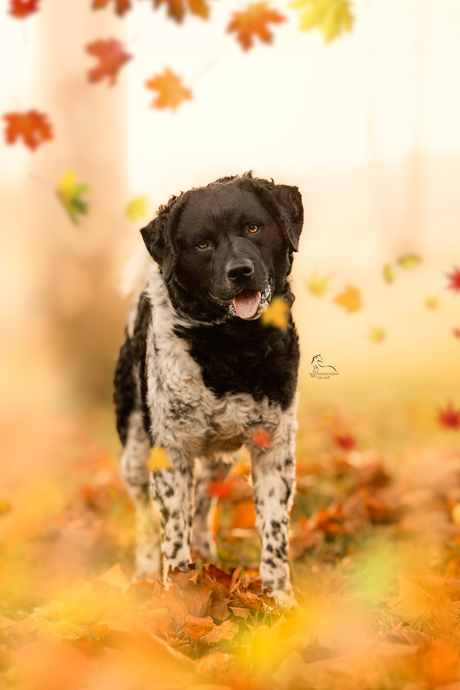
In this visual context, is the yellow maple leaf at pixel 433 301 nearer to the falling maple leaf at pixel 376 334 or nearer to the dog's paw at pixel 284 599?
the falling maple leaf at pixel 376 334

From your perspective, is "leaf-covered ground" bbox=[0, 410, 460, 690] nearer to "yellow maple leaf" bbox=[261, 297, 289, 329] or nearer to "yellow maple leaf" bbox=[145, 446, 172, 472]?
"yellow maple leaf" bbox=[145, 446, 172, 472]

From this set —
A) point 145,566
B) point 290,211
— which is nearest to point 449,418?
point 145,566

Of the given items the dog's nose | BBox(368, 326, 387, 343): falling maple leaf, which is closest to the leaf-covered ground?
BBox(368, 326, 387, 343): falling maple leaf

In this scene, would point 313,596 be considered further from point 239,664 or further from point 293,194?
point 293,194

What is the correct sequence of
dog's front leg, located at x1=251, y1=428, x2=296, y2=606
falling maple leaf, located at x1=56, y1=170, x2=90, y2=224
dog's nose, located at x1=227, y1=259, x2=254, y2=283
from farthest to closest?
falling maple leaf, located at x1=56, y1=170, x2=90, y2=224 < dog's front leg, located at x1=251, y1=428, x2=296, y2=606 < dog's nose, located at x1=227, y1=259, x2=254, y2=283

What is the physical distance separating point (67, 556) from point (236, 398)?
1.58 m

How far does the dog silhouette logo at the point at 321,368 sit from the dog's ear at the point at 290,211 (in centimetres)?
63

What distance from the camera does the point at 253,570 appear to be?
3.09 m

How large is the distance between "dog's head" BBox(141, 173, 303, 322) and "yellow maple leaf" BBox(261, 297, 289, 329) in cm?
4

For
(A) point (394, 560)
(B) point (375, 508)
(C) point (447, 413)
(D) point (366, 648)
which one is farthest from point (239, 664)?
(C) point (447, 413)

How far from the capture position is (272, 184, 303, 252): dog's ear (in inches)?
101

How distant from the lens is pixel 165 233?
2590 millimetres

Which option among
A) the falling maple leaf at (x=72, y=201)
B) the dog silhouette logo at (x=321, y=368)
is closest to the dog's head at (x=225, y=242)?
the dog silhouette logo at (x=321, y=368)

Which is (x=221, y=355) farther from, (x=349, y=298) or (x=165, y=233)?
(x=349, y=298)
